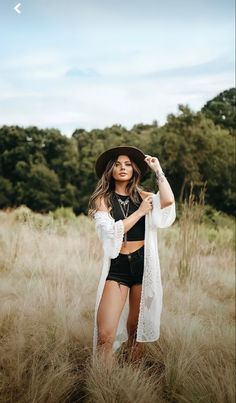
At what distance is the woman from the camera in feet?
8.75

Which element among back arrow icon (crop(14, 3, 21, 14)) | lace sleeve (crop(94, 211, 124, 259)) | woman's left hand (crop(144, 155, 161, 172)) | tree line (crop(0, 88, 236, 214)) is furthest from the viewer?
tree line (crop(0, 88, 236, 214))

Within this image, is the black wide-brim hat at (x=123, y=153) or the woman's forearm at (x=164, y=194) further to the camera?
the black wide-brim hat at (x=123, y=153)

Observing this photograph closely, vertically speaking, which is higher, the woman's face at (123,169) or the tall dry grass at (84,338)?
the woman's face at (123,169)

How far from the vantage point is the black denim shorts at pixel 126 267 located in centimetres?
275

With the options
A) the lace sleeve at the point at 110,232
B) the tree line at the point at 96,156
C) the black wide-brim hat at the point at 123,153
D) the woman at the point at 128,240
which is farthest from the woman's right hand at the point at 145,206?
the tree line at the point at 96,156

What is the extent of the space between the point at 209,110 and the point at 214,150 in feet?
17.4

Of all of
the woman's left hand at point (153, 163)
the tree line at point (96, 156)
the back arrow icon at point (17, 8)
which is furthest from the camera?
the tree line at point (96, 156)

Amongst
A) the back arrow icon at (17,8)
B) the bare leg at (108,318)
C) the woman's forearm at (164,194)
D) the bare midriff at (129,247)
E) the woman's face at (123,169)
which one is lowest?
the bare leg at (108,318)

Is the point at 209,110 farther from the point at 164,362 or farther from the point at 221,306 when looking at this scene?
the point at 164,362

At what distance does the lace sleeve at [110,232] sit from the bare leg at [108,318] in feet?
0.64

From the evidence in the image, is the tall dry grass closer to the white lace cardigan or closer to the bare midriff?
the white lace cardigan

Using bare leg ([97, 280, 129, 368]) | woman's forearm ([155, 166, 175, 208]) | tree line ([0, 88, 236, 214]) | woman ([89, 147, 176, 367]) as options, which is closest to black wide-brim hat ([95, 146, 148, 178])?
woman ([89, 147, 176, 367])

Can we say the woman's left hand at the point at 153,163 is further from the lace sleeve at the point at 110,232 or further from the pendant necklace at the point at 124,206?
the lace sleeve at the point at 110,232

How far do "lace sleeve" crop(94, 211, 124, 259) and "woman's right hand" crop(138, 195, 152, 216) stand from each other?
136 millimetres
